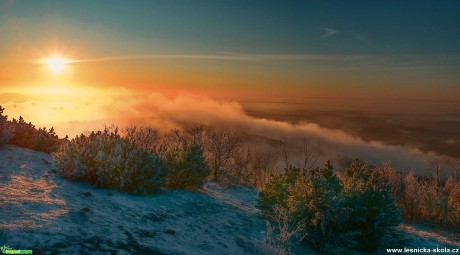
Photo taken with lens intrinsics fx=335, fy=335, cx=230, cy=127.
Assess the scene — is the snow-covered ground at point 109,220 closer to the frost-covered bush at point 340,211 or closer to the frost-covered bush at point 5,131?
the frost-covered bush at point 5,131

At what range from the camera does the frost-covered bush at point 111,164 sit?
924 centimetres

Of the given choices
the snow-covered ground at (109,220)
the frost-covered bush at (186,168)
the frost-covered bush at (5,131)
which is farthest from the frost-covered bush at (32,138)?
the frost-covered bush at (186,168)

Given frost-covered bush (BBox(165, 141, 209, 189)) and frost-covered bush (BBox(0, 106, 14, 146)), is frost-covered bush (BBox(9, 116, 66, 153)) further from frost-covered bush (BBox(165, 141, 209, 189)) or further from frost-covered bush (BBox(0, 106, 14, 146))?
frost-covered bush (BBox(165, 141, 209, 189))

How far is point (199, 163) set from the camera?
11812 mm

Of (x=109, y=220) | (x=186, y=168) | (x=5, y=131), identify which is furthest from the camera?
(x=186, y=168)

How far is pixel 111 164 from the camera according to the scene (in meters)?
9.30

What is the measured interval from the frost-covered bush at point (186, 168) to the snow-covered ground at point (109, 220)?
791 millimetres

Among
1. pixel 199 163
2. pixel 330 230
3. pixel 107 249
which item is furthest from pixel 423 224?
pixel 107 249

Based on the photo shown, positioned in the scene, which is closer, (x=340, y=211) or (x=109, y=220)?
(x=109, y=220)

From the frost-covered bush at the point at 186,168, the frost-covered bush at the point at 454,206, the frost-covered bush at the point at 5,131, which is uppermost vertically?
the frost-covered bush at the point at 5,131

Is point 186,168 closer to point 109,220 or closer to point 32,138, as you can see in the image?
point 109,220

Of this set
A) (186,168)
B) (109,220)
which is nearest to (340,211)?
(109,220)

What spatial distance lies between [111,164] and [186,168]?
114 inches

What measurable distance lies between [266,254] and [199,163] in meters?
5.65
